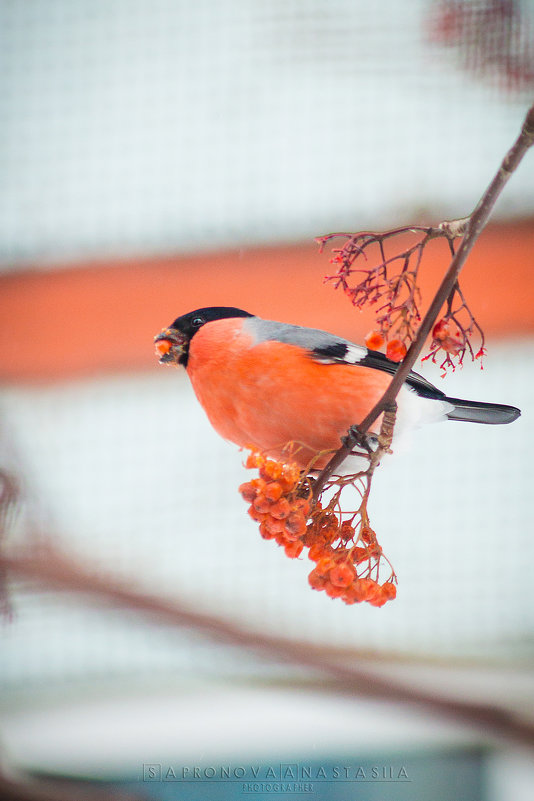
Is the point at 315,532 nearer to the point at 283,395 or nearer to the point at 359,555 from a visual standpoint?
the point at 359,555

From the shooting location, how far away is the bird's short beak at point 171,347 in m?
0.70

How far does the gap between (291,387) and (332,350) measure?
2.2 inches

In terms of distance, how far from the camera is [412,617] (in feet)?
3.98

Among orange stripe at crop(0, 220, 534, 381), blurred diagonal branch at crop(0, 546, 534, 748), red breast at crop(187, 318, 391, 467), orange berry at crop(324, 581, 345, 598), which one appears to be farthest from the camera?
orange stripe at crop(0, 220, 534, 381)

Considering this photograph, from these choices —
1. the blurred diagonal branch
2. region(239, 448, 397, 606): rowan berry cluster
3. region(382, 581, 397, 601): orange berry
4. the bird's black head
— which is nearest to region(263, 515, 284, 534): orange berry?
region(239, 448, 397, 606): rowan berry cluster

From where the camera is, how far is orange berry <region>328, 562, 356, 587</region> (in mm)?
531

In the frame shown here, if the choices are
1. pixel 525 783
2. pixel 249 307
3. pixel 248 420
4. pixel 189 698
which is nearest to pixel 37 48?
pixel 249 307

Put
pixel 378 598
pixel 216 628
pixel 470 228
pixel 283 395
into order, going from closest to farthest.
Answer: pixel 470 228
pixel 378 598
pixel 283 395
pixel 216 628

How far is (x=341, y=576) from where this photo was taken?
53 centimetres

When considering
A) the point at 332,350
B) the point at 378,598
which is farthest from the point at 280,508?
the point at 332,350

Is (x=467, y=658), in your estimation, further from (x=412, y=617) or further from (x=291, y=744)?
(x=291, y=744)

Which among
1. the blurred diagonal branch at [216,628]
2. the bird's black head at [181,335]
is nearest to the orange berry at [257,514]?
the bird's black head at [181,335]

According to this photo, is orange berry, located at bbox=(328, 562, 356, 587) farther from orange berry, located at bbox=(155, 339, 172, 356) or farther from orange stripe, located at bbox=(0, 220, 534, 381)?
orange stripe, located at bbox=(0, 220, 534, 381)

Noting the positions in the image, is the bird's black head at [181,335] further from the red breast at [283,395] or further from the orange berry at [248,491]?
the orange berry at [248,491]
